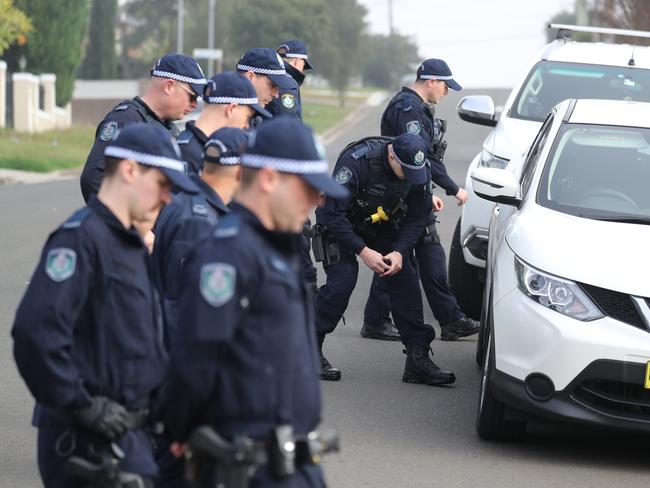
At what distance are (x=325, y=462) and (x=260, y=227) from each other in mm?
3517

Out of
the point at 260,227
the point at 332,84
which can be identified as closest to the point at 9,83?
the point at 332,84

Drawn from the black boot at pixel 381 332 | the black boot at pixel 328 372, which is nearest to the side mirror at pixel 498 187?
the black boot at pixel 328 372

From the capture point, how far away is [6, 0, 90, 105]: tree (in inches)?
1823

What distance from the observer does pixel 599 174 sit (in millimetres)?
8305

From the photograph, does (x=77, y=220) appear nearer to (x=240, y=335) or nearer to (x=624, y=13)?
(x=240, y=335)

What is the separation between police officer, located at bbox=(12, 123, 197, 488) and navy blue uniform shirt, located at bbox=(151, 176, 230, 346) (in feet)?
3.38

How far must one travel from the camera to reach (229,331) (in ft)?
12.4

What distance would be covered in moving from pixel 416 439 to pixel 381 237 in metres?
1.84

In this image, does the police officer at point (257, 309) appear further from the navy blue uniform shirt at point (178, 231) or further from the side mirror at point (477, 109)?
the side mirror at point (477, 109)

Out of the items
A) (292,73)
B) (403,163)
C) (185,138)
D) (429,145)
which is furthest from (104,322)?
(429,145)

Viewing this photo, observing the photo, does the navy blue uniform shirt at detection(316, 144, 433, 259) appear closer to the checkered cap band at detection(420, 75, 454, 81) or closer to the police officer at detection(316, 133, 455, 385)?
the police officer at detection(316, 133, 455, 385)

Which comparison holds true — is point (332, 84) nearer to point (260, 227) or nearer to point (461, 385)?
point (461, 385)

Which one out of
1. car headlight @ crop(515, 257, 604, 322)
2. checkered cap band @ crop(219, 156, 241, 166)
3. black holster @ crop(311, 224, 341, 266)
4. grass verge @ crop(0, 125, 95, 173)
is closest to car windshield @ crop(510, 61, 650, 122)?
black holster @ crop(311, 224, 341, 266)

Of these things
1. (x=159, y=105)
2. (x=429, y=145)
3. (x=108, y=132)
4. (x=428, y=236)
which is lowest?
(x=428, y=236)
